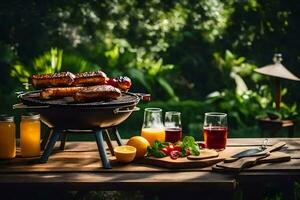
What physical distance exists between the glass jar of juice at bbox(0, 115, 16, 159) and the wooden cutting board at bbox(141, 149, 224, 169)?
2.85 ft

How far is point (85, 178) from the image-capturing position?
2807mm

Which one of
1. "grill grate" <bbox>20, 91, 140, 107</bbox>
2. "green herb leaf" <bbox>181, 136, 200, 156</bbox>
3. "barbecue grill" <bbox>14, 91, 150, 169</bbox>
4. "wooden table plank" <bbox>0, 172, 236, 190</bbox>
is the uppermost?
"grill grate" <bbox>20, 91, 140, 107</bbox>

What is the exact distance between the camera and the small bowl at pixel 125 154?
3.13 m

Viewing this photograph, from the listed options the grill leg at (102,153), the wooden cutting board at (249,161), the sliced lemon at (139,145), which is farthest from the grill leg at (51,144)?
the wooden cutting board at (249,161)

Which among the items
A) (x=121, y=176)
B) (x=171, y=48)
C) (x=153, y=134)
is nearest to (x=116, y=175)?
(x=121, y=176)

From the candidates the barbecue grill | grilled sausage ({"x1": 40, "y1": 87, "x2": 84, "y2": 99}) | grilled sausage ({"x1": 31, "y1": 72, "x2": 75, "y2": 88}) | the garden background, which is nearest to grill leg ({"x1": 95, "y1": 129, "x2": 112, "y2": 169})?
the barbecue grill

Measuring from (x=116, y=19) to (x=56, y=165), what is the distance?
11560 millimetres

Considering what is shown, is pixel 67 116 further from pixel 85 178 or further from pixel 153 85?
pixel 153 85

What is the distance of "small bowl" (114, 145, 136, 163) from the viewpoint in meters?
3.13

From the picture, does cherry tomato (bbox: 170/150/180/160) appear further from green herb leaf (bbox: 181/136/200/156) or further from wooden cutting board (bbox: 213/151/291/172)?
wooden cutting board (bbox: 213/151/291/172)

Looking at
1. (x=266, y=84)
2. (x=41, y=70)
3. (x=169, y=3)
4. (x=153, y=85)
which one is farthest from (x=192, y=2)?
(x=41, y=70)

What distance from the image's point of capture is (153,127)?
3525 mm

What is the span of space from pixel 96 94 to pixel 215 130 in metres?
0.89

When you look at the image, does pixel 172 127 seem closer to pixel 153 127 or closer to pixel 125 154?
pixel 153 127
